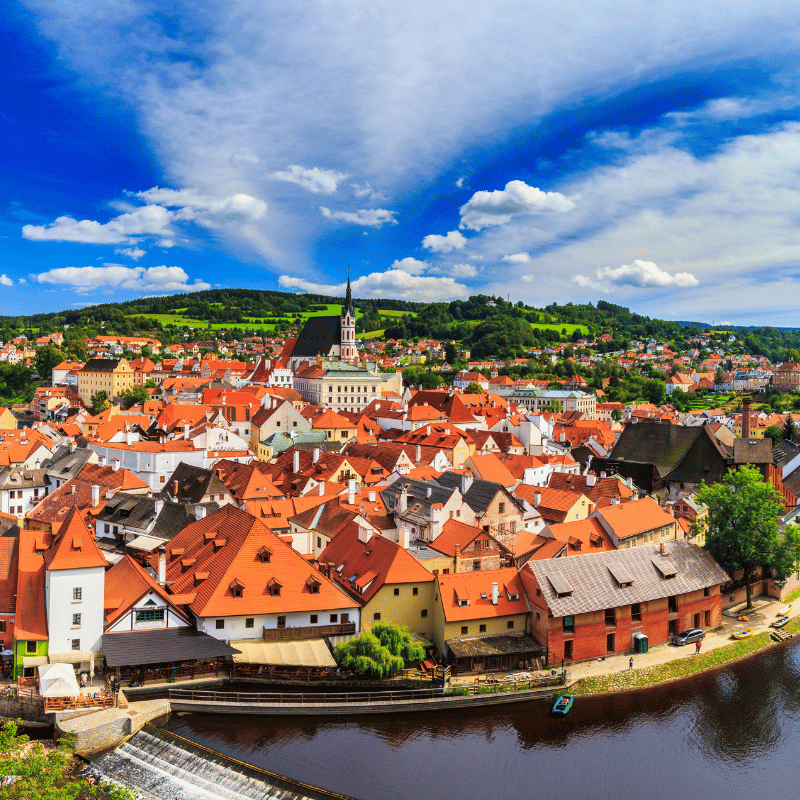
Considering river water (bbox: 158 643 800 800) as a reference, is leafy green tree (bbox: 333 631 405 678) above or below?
above

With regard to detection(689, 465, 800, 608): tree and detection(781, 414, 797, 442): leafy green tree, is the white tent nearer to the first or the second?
detection(689, 465, 800, 608): tree

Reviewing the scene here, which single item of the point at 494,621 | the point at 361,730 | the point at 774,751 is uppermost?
the point at 494,621

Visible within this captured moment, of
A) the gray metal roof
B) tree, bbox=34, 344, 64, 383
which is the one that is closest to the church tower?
tree, bbox=34, 344, 64, 383

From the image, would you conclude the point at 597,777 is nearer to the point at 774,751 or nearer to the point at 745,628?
the point at 774,751

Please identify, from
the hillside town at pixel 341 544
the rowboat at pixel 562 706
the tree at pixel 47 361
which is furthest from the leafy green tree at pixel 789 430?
the tree at pixel 47 361

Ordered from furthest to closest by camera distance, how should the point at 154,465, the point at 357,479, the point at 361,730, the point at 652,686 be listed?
the point at 154,465
the point at 357,479
the point at 652,686
the point at 361,730

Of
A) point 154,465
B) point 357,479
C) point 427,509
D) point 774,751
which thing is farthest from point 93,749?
A: point 154,465

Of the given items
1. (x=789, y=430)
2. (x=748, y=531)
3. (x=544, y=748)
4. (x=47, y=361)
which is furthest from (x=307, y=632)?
(x=47, y=361)
